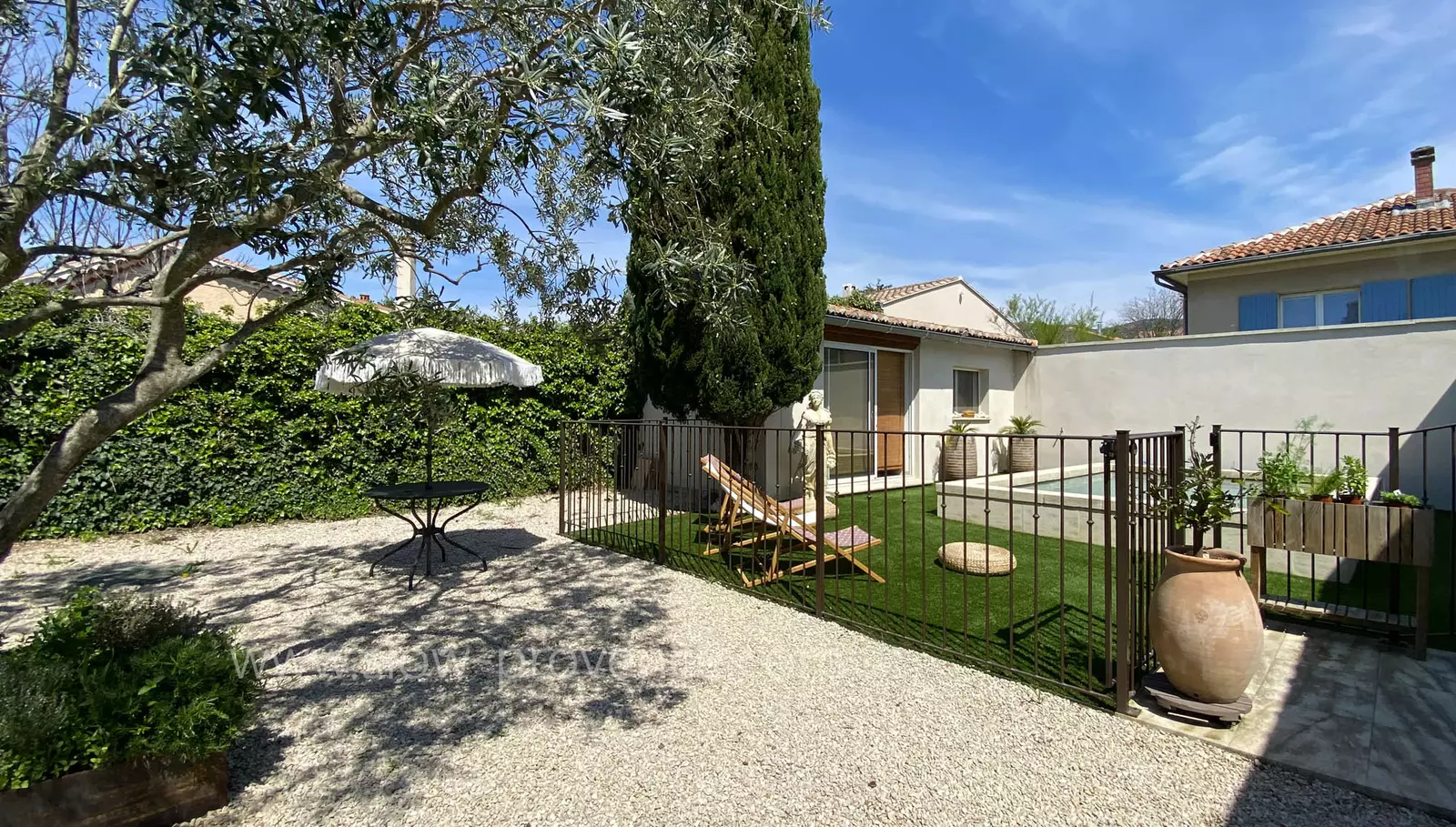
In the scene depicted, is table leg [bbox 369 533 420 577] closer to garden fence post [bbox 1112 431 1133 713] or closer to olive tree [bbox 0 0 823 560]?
olive tree [bbox 0 0 823 560]

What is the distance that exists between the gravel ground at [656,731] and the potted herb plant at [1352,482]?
94.8 inches

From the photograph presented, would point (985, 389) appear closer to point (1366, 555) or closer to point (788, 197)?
point (788, 197)

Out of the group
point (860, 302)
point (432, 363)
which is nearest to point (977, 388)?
point (860, 302)

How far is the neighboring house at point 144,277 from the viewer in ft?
11.1

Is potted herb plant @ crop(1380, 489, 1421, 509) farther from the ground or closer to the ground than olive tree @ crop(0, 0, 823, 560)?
closer to the ground

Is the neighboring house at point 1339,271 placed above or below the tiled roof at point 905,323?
above

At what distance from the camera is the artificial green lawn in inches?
160

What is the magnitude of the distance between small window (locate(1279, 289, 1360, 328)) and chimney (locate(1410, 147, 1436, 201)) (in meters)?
4.13

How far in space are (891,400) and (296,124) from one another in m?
10.4

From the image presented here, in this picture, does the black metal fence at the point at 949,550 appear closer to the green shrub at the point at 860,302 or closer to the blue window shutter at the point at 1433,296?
the green shrub at the point at 860,302

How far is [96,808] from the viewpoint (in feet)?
7.64

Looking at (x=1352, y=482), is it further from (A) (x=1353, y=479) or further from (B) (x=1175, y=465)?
(B) (x=1175, y=465)

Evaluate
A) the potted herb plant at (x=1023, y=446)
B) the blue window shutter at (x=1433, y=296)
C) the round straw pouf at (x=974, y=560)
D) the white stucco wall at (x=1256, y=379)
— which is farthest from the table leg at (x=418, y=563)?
the blue window shutter at (x=1433, y=296)

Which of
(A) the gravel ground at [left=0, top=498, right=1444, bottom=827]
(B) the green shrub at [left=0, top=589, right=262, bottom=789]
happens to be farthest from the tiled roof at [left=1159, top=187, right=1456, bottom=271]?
(B) the green shrub at [left=0, top=589, right=262, bottom=789]
